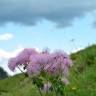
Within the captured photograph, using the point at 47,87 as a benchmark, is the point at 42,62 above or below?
above

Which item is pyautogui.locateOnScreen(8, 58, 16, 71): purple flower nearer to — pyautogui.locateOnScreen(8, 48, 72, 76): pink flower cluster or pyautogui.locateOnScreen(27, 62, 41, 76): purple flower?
pyautogui.locateOnScreen(8, 48, 72, 76): pink flower cluster

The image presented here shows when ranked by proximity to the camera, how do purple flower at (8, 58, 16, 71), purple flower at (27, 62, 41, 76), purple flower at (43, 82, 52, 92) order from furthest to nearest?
1. purple flower at (43, 82, 52, 92)
2. purple flower at (8, 58, 16, 71)
3. purple flower at (27, 62, 41, 76)

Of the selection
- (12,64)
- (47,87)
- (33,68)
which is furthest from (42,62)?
(47,87)

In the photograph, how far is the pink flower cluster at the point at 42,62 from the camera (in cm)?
658

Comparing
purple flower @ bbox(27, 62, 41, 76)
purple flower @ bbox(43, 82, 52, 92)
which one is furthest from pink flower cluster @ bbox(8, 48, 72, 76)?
purple flower @ bbox(43, 82, 52, 92)

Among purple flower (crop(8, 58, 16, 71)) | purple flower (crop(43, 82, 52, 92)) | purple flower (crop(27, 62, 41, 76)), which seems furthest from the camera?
purple flower (crop(43, 82, 52, 92))

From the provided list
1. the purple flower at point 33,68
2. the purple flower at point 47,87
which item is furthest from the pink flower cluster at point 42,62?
the purple flower at point 47,87

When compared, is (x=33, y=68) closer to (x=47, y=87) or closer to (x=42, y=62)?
(x=42, y=62)

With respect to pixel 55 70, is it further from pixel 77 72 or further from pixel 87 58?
pixel 87 58

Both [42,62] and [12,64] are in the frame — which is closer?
[42,62]

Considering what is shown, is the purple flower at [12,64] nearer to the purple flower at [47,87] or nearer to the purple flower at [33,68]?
the purple flower at [33,68]

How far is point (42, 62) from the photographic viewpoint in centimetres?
657

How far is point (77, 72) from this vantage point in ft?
46.0

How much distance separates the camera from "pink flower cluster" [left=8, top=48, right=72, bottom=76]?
6.58 metres
